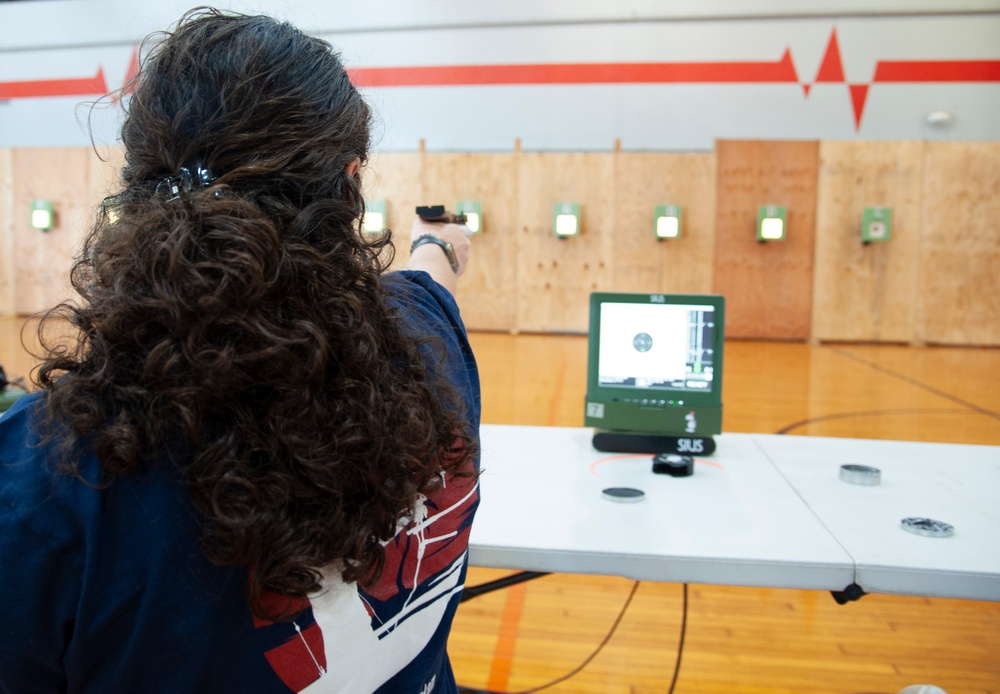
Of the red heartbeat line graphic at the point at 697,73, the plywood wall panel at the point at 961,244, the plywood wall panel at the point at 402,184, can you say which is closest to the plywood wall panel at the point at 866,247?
the plywood wall panel at the point at 961,244

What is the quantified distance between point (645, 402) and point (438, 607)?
1103 mm

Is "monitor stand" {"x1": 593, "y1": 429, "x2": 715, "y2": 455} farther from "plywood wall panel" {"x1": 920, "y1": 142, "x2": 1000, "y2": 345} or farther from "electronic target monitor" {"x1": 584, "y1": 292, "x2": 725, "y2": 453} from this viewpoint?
"plywood wall panel" {"x1": 920, "y1": 142, "x2": 1000, "y2": 345}

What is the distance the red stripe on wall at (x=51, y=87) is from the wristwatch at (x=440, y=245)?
8.52m

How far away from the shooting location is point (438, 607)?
73cm

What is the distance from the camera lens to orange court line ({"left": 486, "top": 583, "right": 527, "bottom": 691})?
179 cm

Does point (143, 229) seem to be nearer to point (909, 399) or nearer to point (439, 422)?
point (439, 422)

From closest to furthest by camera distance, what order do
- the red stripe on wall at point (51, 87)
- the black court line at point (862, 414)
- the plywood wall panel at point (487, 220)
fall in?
the black court line at point (862, 414) < the plywood wall panel at point (487, 220) < the red stripe on wall at point (51, 87)

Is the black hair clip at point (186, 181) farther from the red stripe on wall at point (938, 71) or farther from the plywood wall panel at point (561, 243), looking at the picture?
the red stripe on wall at point (938, 71)

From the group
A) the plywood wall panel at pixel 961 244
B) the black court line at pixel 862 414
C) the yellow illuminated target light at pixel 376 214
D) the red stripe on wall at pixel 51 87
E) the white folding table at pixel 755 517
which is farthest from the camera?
the red stripe on wall at pixel 51 87

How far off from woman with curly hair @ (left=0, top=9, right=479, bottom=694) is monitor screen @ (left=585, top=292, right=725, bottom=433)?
1.18 meters

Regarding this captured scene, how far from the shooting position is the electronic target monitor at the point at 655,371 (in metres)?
1.71

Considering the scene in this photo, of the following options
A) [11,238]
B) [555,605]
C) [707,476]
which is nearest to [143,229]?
[707,476]

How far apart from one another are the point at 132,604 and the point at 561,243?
697cm

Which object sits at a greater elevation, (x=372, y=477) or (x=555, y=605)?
(x=372, y=477)
